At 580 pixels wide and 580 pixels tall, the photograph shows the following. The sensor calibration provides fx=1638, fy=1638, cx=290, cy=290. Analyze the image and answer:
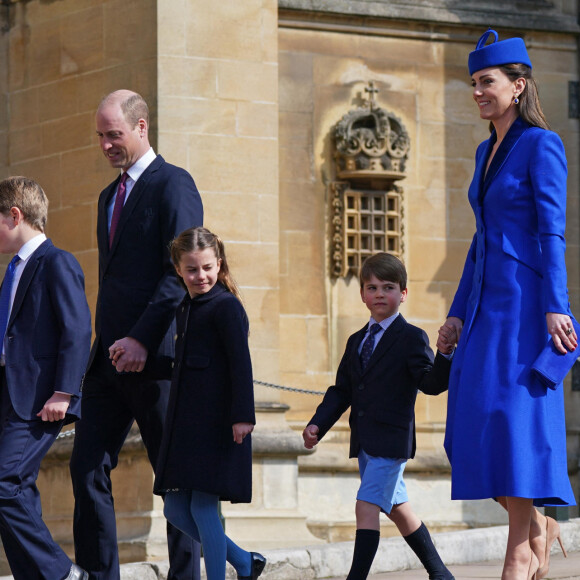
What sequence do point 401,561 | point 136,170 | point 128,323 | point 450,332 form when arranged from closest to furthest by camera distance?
point 450,332, point 128,323, point 136,170, point 401,561

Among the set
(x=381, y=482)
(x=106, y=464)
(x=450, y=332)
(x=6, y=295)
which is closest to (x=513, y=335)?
(x=450, y=332)

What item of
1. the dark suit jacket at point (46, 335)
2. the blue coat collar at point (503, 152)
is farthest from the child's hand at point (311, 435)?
the blue coat collar at point (503, 152)

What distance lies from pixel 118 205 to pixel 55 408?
880 mm

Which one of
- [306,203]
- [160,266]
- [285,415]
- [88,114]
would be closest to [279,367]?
[285,415]

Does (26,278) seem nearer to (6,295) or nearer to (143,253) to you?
(6,295)

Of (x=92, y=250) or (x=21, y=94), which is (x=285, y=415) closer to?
(x=92, y=250)

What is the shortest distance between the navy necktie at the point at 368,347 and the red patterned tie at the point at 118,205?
1.09 meters

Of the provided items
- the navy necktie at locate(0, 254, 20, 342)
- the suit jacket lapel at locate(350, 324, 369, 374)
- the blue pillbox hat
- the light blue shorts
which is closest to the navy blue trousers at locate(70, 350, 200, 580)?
the navy necktie at locate(0, 254, 20, 342)

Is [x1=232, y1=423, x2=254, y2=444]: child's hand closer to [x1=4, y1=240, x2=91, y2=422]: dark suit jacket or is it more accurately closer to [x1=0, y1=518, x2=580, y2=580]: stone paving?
[x1=4, y1=240, x2=91, y2=422]: dark suit jacket

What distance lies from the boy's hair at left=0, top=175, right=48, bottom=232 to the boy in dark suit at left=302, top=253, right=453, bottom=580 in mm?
1277

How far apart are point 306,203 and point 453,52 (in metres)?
1.56

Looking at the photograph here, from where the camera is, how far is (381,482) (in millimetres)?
6145

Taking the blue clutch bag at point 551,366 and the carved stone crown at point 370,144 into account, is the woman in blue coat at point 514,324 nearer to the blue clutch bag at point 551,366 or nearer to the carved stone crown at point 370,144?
the blue clutch bag at point 551,366

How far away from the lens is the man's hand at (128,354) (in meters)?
5.66
